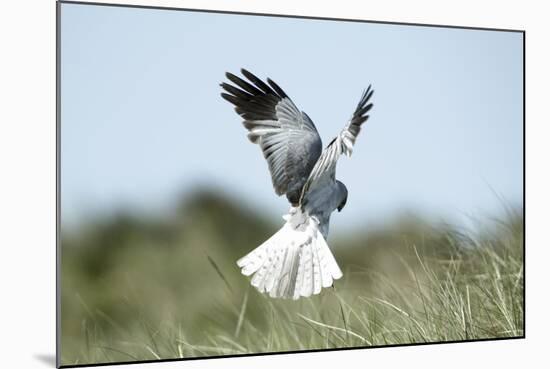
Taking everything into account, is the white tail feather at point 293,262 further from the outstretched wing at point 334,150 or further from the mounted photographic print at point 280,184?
the outstretched wing at point 334,150

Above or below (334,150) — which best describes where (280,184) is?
below

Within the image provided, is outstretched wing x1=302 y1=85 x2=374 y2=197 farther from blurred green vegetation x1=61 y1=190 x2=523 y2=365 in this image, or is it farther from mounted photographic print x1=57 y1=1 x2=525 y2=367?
blurred green vegetation x1=61 y1=190 x2=523 y2=365

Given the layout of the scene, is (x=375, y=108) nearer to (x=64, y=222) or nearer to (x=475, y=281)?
(x=475, y=281)

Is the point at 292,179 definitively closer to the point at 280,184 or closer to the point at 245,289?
the point at 280,184

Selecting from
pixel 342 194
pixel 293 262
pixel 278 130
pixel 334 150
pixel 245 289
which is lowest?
pixel 245 289

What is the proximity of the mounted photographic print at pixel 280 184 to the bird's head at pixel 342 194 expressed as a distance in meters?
0.01

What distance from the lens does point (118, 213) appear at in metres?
4.38

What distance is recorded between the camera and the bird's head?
15.6 feet

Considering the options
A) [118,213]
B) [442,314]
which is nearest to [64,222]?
[118,213]

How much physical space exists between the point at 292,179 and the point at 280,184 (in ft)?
0.22

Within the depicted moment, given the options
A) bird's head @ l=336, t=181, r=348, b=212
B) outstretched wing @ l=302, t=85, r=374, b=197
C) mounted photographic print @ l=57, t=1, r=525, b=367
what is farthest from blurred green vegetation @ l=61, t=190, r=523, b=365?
outstretched wing @ l=302, t=85, r=374, b=197

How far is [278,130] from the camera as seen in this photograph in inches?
183

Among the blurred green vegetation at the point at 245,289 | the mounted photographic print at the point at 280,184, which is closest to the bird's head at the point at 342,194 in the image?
the mounted photographic print at the point at 280,184

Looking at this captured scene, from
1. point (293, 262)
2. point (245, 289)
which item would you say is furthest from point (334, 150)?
point (245, 289)
